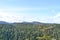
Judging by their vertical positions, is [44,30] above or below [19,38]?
above

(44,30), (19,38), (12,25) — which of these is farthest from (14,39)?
(44,30)

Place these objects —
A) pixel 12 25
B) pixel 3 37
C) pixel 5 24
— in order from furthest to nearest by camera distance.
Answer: pixel 5 24
pixel 12 25
pixel 3 37

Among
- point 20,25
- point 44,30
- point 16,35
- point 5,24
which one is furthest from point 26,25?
point 44,30

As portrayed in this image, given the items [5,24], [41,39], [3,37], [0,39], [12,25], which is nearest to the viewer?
[41,39]

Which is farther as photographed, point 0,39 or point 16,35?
point 16,35

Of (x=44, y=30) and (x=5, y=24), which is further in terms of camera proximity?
(x=5, y=24)

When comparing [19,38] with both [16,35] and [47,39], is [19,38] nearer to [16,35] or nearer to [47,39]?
[16,35]

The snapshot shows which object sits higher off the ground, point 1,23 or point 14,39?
point 1,23

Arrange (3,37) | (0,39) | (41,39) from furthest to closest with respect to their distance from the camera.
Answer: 1. (3,37)
2. (0,39)
3. (41,39)

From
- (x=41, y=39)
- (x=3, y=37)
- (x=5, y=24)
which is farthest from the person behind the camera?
(x=5, y=24)

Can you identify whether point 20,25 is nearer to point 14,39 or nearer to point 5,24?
point 5,24
